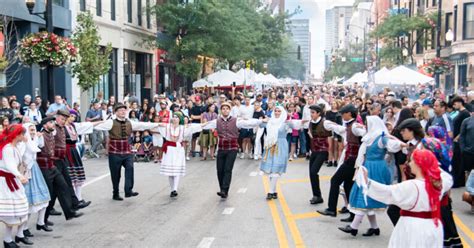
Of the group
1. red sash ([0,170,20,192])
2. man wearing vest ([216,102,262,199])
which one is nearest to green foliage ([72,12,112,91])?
man wearing vest ([216,102,262,199])

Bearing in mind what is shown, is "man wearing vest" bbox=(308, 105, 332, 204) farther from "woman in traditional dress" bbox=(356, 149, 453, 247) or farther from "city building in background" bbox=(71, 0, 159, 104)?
"city building in background" bbox=(71, 0, 159, 104)

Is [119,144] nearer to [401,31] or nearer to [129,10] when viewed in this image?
[129,10]

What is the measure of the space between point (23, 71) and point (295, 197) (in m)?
14.3

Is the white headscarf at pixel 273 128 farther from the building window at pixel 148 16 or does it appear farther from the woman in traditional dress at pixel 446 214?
the building window at pixel 148 16

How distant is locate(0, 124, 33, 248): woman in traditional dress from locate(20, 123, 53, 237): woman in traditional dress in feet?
0.86

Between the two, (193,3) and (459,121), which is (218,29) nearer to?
(193,3)

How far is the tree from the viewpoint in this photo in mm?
48219

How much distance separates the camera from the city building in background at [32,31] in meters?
21.9

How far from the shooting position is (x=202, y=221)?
34.8 feet

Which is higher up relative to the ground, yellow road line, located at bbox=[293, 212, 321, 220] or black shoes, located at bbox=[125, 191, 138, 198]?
black shoes, located at bbox=[125, 191, 138, 198]

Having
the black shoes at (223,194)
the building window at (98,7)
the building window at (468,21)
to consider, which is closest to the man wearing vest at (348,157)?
the black shoes at (223,194)

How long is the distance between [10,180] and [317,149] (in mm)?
5993

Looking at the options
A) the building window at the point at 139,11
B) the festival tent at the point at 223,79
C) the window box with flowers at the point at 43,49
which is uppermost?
the building window at the point at 139,11

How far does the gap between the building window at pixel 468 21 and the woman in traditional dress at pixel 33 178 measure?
118 ft
